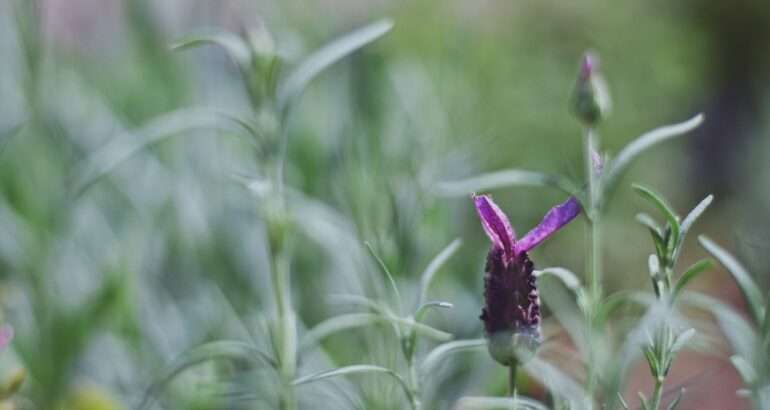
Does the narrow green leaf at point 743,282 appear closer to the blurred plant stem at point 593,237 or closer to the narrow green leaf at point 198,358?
the blurred plant stem at point 593,237

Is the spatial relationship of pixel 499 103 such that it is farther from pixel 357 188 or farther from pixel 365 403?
pixel 365 403

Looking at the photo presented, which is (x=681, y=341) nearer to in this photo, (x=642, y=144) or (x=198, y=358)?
(x=642, y=144)

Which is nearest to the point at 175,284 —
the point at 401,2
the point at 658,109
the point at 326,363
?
the point at 326,363

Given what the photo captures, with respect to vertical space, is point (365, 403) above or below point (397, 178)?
below

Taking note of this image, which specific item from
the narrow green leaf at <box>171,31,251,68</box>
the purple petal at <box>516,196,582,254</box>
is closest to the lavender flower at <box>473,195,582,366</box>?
the purple petal at <box>516,196,582,254</box>

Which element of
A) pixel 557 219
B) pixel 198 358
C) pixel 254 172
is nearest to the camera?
pixel 557 219

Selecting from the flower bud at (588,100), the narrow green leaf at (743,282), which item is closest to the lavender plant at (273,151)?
the flower bud at (588,100)

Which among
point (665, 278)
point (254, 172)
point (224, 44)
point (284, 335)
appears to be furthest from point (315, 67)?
point (254, 172)
